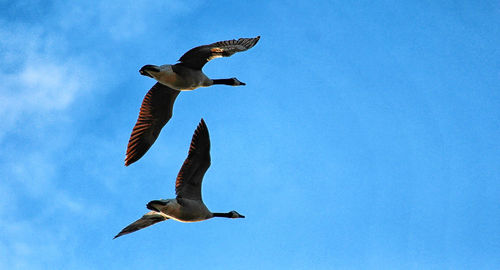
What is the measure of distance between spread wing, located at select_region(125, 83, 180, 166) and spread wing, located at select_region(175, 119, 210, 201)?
1.44 m

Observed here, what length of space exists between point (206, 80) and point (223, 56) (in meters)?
1.34

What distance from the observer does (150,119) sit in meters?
14.1

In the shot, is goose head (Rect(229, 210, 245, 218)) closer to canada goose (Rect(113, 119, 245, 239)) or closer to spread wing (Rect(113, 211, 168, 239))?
canada goose (Rect(113, 119, 245, 239))

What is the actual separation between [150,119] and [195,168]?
197 centimetres

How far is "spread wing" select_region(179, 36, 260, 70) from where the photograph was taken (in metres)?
12.3

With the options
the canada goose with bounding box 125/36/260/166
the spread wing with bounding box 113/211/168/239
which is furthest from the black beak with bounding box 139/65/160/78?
the spread wing with bounding box 113/211/168/239

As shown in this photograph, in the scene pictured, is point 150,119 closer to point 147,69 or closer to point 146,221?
point 147,69

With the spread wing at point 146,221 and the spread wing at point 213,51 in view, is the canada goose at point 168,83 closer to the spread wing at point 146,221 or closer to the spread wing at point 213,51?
the spread wing at point 213,51

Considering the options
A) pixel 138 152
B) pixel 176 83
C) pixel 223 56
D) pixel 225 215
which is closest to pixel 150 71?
pixel 176 83

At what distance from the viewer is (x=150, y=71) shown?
1230 cm

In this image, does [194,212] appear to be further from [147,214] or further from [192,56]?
[192,56]

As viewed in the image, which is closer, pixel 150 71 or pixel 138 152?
pixel 150 71

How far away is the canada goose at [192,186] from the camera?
12.4m

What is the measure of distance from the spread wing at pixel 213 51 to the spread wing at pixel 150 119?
1316mm
